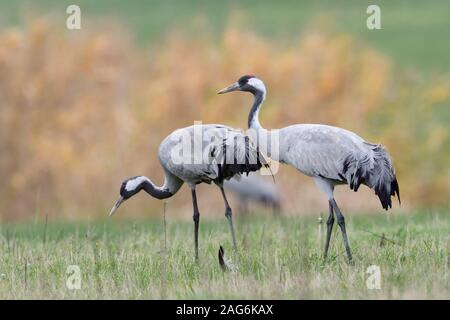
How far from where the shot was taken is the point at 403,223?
9883 mm

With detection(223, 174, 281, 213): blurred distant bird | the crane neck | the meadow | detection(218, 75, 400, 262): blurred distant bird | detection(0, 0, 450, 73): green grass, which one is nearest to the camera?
detection(218, 75, 400, 262): blurred distant bird

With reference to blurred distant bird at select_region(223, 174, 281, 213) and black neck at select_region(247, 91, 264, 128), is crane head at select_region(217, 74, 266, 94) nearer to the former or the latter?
black neck at select_region(247, 91, 264, 128)

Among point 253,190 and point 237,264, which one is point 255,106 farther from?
point 253,190

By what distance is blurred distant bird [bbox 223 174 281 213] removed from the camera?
16.3 m

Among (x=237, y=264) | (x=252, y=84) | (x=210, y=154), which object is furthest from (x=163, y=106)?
(x=237, y=264)

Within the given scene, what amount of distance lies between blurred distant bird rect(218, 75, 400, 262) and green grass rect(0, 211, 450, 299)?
0.42 meters

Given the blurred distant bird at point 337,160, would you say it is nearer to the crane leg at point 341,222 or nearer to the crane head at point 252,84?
the crane leg at point 341,222

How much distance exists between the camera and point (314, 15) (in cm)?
3881

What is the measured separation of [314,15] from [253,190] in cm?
2322

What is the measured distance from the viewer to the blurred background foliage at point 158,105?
18469mm

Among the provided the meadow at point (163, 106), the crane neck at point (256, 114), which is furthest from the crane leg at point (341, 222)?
the meadow at point (163, 106)

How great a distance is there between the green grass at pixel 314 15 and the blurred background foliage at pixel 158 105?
1738 cm

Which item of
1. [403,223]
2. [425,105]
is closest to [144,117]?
[425,105]

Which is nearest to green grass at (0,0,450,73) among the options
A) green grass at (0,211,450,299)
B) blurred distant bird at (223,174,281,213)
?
blurred distant bird at (223,174,281,213)
